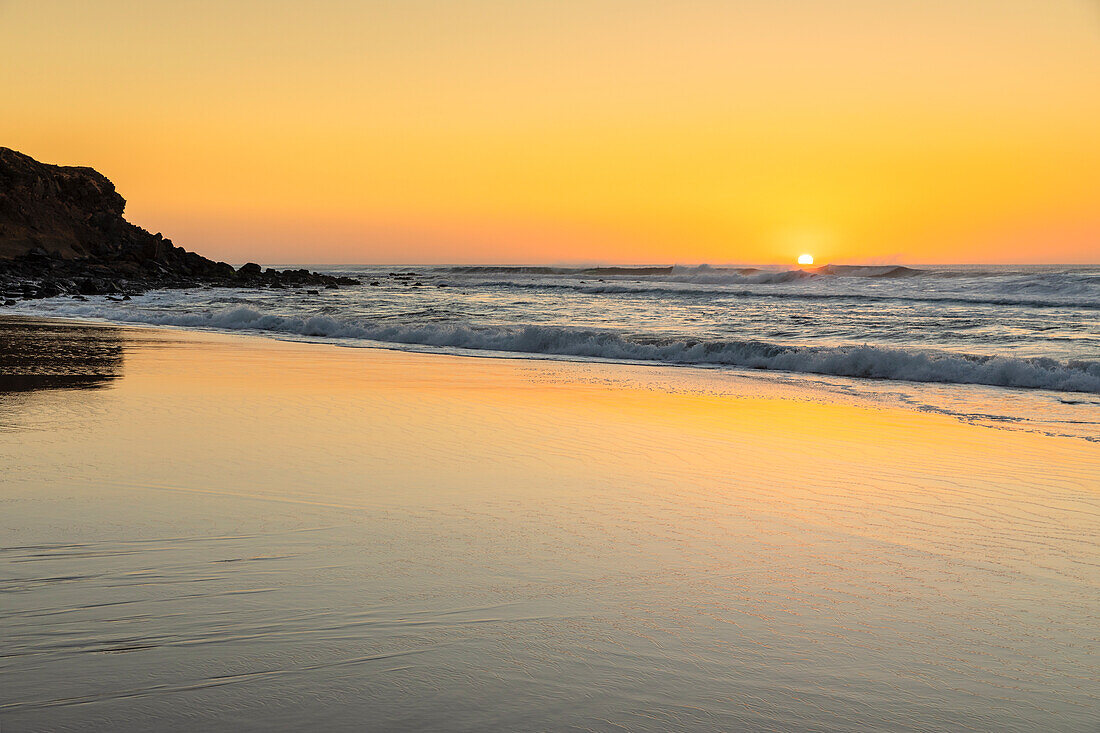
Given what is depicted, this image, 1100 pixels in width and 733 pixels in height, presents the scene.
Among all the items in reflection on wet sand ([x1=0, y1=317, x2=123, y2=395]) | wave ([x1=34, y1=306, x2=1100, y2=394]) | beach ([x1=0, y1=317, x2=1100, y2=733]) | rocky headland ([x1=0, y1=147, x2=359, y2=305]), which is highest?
rocky headland ([x1=0, y1=147, x2=359, y2=305])

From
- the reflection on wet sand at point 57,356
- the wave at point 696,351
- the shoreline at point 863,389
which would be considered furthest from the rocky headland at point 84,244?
the shoreline at point 863,389

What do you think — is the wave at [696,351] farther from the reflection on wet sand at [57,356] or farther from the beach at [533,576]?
the beach at [533,576]

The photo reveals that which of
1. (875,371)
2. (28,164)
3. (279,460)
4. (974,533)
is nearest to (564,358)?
(875,371)

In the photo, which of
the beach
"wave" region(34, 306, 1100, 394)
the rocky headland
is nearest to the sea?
"wave" region(34, 306, 1100, 394)

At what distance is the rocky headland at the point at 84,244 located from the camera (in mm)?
42875

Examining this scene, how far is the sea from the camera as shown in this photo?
35.6 feet

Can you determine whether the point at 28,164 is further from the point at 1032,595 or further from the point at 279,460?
the point at 1032,595

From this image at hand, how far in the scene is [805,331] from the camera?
59.5 feet

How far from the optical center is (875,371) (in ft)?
41.4

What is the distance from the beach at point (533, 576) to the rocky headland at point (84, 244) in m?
35.0

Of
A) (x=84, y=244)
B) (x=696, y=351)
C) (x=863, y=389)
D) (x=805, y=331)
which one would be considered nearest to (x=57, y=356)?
(x=696, y=351)

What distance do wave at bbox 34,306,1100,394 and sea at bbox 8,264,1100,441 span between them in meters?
0.03

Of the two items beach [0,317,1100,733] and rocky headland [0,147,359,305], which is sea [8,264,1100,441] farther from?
rocky headland [0,147,359,305]

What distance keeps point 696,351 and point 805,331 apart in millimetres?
4584
